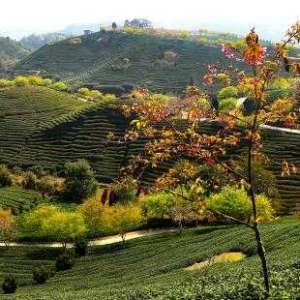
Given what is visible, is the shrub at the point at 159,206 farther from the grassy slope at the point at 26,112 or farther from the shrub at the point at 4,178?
the grassy slope at the point at 26,112

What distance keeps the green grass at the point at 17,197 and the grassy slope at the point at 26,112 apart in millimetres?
23002

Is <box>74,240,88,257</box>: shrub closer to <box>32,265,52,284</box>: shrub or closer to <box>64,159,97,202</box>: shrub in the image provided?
<box>32,265,52,284</box>: shrub

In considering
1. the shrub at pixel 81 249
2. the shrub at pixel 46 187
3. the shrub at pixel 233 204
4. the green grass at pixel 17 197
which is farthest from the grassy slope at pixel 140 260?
the shrub at pixel 46 187

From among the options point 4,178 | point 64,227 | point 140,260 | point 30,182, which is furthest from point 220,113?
point 4,178

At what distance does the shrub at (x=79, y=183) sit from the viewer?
10050 cm

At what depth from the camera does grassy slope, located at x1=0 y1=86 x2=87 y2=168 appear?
13300 centimetres

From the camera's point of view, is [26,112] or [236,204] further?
[26,112]

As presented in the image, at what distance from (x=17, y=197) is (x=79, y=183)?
10.7m

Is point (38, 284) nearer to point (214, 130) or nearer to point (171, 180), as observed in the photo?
point (171, 180)

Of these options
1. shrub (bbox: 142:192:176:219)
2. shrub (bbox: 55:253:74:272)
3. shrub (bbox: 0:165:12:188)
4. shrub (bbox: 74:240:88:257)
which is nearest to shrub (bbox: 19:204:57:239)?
shrub (bbox: 74:240:88:257)

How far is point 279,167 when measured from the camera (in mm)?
96688

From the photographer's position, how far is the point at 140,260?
184ft

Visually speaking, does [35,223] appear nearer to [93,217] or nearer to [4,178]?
[93,217]

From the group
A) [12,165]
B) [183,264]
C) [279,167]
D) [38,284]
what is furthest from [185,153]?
[12,165]
